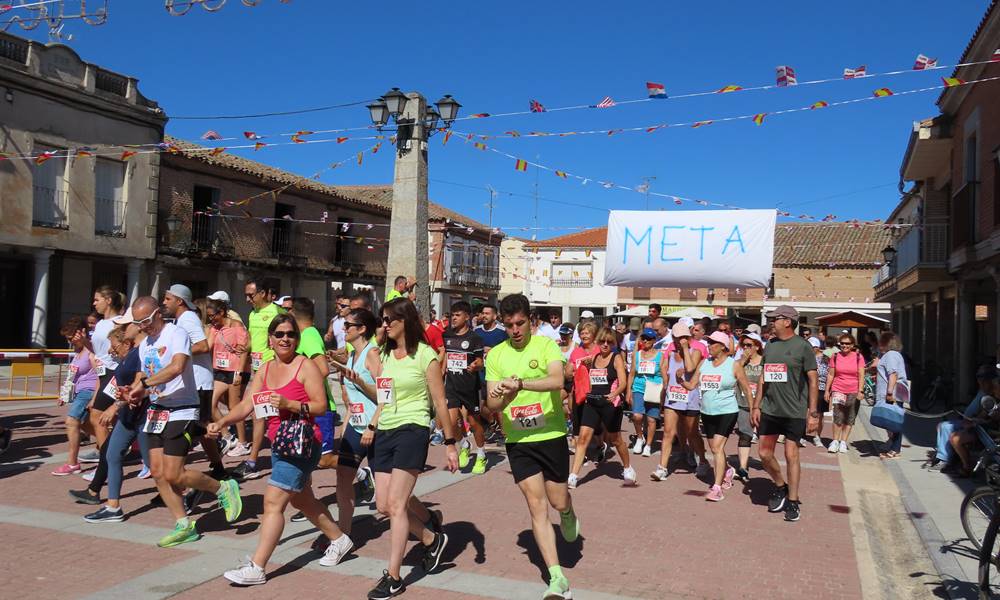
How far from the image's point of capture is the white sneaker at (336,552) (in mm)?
5223

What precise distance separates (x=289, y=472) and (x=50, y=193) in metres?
19.7

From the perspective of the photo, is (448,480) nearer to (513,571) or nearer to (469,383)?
(469,383)

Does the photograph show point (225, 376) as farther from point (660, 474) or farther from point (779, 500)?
point (779, 500)

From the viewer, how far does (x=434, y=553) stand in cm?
517

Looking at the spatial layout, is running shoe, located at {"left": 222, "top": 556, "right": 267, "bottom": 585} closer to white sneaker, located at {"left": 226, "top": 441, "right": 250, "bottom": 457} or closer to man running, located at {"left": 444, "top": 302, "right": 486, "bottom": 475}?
man running, located at {"left": 444, "top": 302, "right": 486, "bottom": 475}

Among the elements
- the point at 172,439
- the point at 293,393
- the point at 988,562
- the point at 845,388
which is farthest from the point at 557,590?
the point at 845,388

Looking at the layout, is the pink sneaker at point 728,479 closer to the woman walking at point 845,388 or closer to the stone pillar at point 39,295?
the woman walking at point 845,388

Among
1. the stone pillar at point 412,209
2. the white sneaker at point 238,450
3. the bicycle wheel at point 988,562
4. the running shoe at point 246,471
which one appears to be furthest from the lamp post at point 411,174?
the bicycle wheel at point 988,562

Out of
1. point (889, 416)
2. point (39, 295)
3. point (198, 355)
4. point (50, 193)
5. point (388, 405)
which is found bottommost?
point (889, 416)

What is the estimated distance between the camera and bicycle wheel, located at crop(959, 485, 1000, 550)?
5.56 m

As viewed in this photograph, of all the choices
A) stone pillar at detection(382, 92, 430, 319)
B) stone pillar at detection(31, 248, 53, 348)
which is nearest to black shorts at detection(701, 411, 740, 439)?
stone pillar at detection(382, 92, 430, 319)

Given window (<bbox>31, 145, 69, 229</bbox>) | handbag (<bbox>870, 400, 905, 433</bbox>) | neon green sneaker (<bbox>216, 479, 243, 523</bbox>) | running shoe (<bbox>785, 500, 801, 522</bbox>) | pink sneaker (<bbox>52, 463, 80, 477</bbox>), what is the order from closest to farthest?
neon green sneaker (<bbox>216, 479, 243, 523</bbox>) → running shoe (<bbox>785, 500, 801, 522</bbox>) → pink sneaker (<bbox>52, 463, 80, 477</bbox>) → handbag (<bbox>870, 400, 905, 433</bbox>) → window (<bbox>31, 145, 69, 229</bbox>)

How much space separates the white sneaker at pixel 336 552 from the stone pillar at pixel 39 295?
19.1 m

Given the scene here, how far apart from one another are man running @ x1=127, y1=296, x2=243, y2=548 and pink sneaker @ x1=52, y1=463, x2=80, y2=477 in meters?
2.64
